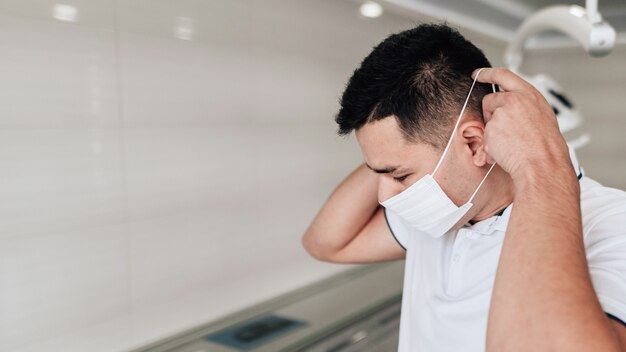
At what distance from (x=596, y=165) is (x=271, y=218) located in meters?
2.47

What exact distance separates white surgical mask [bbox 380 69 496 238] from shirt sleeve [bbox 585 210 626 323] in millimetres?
222

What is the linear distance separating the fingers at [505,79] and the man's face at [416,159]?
0.41 feet

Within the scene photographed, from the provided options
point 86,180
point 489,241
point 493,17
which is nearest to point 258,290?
point 86,180

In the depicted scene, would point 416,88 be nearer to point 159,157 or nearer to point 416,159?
point 416,159

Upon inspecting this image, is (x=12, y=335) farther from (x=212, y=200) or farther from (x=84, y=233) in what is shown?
(x=212, y=200)

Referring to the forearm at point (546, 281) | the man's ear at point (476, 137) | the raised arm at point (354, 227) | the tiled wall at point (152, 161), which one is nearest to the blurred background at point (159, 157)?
the tiled wall at point (152, 161)

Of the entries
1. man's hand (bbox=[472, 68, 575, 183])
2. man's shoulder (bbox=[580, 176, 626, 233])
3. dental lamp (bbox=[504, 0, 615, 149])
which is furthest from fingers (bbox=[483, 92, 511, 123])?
dental lamp (bbox=[504, 0, 615, 149])

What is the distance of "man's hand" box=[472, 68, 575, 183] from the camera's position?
2.76 feet

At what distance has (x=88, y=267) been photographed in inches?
48.7

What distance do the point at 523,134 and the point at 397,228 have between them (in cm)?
57

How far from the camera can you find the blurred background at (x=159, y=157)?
3.67ft

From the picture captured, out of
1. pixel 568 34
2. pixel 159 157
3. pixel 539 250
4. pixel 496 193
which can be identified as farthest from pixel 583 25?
pixel 159 157

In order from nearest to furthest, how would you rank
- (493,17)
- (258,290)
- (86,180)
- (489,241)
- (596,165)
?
(489,241) < (86,180) < (258,290) < (493,17) < (596,165)

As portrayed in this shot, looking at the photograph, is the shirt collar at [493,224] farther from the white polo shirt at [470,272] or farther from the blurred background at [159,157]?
the blurred background at [159,157]
